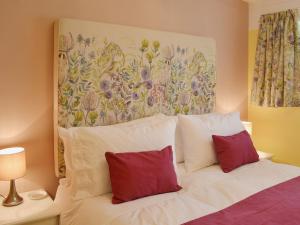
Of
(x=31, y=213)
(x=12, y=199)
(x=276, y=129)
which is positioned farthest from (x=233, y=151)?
(x=12, y=199)

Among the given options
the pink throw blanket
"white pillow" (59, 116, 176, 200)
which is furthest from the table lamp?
the pink throw blanket

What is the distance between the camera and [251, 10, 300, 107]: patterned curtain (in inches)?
118

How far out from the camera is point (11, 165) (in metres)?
1.71

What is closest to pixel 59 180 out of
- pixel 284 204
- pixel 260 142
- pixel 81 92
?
pixel 81 92

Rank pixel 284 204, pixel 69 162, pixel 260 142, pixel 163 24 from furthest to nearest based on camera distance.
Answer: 1. pixel 260 142
2. pixel 163 24
3. pixel 69 162
4. pixel 284 204

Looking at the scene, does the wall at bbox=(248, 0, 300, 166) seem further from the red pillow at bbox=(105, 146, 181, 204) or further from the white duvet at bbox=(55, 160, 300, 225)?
the red pillow at bbox=(105, 146, 181, 204)

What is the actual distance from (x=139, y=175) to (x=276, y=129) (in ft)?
7.29

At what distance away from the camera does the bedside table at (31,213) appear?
1614 mm

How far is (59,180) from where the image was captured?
2096 mm

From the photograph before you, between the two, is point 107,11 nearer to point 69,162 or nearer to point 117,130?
point 117,130

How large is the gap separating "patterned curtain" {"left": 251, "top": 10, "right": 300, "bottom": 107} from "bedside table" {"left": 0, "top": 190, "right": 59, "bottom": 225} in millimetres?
2541

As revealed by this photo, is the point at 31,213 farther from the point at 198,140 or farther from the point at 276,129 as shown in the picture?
the point at 276,129

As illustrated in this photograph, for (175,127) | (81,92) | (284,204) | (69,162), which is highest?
(81,92)

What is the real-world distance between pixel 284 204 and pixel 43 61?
1.80 metres
